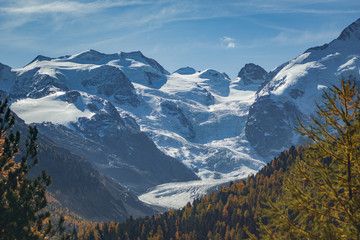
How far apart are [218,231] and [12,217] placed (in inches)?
6859

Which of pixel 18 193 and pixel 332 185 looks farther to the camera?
pixel 18 193

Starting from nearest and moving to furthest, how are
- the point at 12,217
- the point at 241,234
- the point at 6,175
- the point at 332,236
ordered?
the point at 332,236
the point at 12,217
the point at 6,175
the point at 241,234

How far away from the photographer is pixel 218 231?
636 ft

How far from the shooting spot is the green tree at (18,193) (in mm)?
26406

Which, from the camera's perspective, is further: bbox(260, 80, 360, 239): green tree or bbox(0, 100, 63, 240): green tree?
bbox(0, 100, 63, 240): green tree

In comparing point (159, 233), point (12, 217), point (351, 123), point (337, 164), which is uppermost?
point (351, 123)

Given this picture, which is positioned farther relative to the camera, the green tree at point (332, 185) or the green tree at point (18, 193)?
the green tree at point (18, 193)

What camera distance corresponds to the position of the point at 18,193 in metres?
28.2

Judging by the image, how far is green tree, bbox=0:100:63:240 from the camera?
26.4 m

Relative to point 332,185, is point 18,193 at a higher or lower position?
lower

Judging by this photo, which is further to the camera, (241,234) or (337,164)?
(241,234)

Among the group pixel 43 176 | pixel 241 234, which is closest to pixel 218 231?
pixel 241 234

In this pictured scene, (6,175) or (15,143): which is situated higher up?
(15,143)

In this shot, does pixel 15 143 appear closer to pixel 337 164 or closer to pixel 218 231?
pixel 337 164
